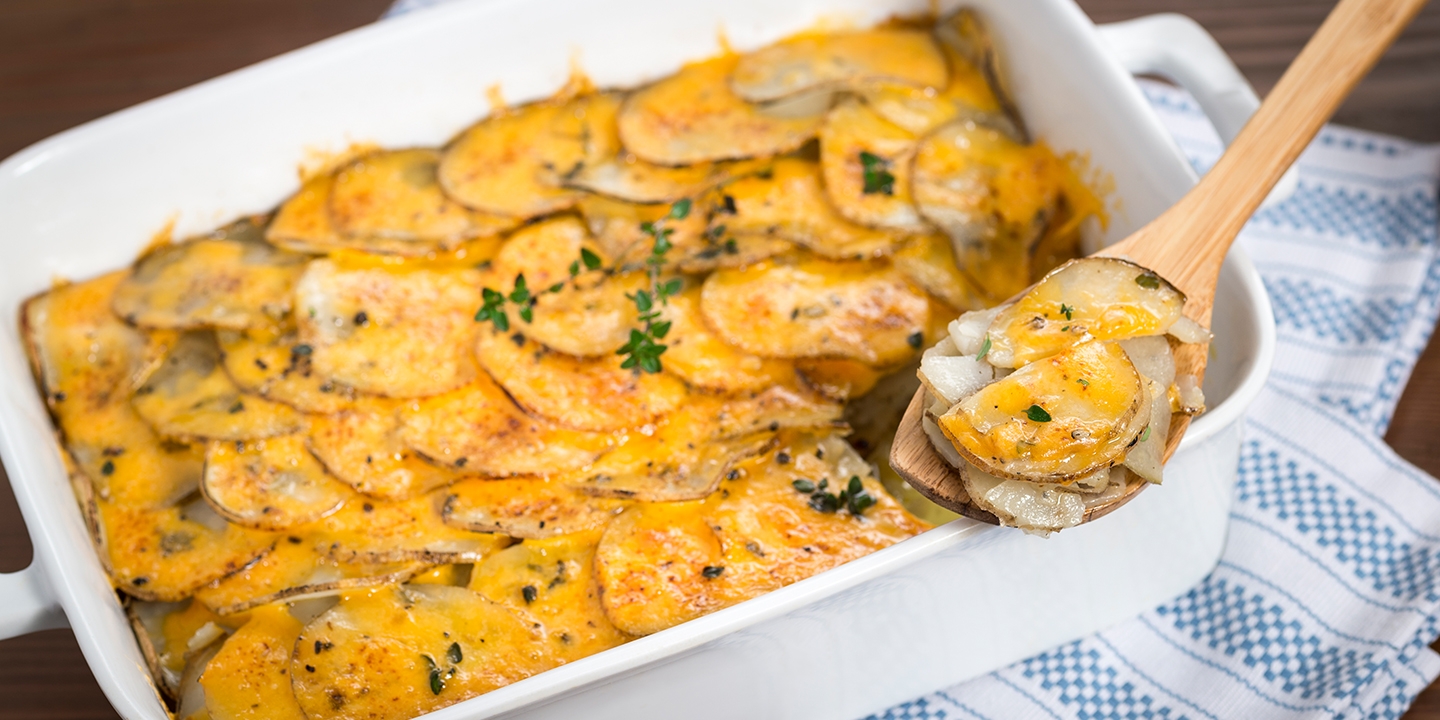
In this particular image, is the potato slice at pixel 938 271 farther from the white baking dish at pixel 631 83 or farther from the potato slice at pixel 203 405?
the potato slice at pixel 203 405

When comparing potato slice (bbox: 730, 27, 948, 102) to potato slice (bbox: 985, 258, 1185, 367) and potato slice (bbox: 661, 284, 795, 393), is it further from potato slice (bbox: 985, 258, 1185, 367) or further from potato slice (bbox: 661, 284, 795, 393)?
potato slice (bbox: 985, 258, 1185, 367)

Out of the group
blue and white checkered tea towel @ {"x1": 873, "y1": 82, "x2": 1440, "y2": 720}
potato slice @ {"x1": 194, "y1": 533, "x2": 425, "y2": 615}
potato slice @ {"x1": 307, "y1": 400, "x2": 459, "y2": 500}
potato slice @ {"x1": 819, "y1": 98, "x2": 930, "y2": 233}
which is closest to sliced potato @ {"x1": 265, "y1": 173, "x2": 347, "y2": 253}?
potato slice @ {"x1": 307, "y1": 400, "x2": 459, "y2": 500}

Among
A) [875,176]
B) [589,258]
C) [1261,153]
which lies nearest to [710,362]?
[589,258]

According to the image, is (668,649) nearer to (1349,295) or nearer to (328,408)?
(328,408)

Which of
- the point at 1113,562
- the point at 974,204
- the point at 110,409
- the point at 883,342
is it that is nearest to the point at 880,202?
the point at 974,204

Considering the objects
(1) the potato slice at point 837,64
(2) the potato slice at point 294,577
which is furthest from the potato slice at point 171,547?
(1) the potato slice at point 837,64
